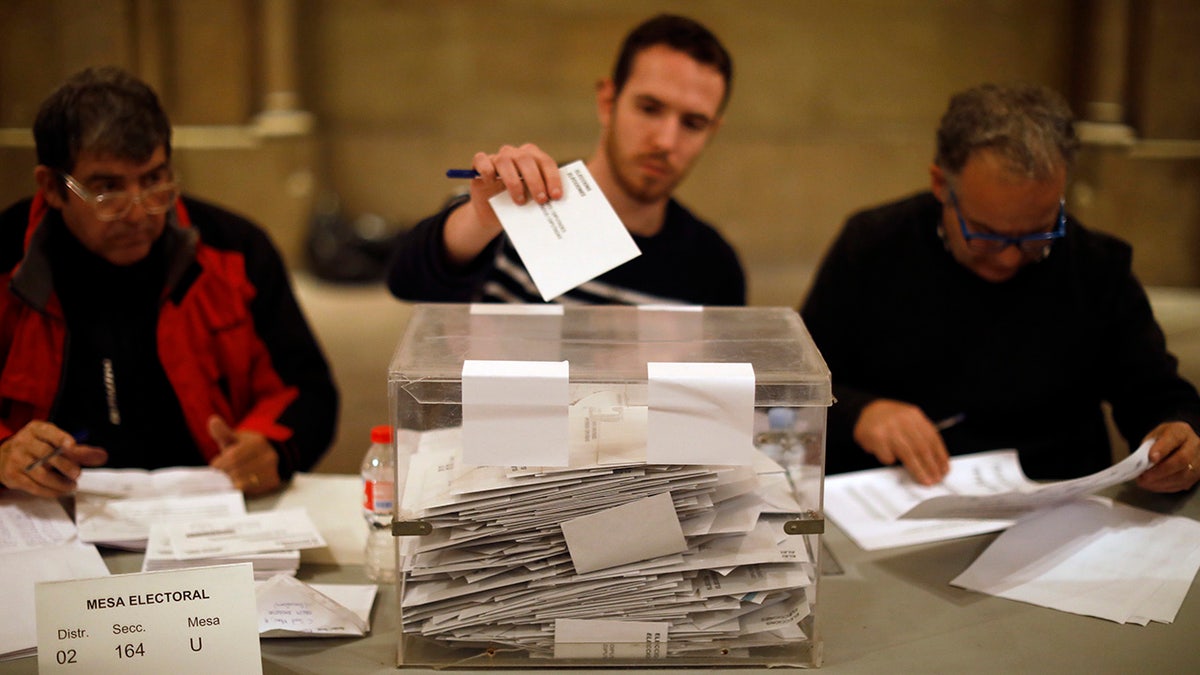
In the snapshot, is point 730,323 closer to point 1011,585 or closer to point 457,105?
point 1011,585

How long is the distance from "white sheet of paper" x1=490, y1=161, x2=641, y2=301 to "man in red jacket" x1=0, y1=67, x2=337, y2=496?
0.75 meters

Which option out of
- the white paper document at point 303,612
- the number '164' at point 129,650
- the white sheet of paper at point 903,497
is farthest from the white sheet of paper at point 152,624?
the white sheet of paper at point 903,497

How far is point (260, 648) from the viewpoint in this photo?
133 centimetres

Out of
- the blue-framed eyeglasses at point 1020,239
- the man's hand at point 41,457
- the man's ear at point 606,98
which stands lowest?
the man's hand at point 41,457

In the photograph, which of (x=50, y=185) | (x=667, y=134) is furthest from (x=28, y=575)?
(x=667, y=134)

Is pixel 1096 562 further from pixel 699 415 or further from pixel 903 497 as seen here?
pixel 699 415

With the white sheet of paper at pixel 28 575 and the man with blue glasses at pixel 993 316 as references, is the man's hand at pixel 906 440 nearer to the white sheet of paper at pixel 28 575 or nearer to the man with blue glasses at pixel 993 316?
the man with blue glasses at pixel 993 316

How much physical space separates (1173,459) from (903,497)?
444 millimetres

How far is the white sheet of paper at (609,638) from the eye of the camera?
1.33m

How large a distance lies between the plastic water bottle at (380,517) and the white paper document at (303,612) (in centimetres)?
9

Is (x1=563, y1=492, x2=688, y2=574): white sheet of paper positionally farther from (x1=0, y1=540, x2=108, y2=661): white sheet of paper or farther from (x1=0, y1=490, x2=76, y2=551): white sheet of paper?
(x1=0, y1=490, x2=76, y2=551): white sheet of paper

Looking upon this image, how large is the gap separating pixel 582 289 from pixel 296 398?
69 centimetres

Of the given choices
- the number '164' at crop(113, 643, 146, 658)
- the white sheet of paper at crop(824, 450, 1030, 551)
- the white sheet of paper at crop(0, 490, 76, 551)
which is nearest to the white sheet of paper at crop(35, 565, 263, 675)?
the number '164' at crop(113, 643, 146, 658)

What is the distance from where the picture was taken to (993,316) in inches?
89.9
